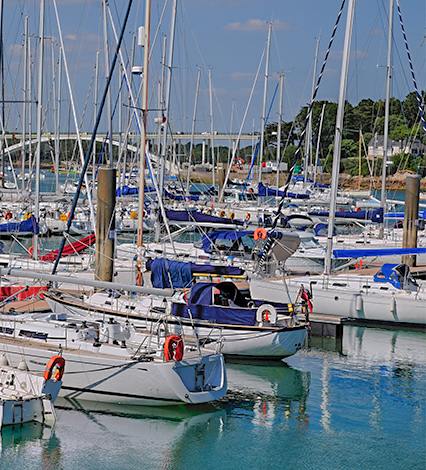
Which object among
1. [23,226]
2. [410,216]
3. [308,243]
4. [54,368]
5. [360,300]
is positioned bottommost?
[54,368]

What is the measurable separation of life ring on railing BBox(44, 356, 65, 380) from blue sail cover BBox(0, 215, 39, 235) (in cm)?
1526

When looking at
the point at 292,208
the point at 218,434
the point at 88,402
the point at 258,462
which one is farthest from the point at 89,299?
the point at 292,208

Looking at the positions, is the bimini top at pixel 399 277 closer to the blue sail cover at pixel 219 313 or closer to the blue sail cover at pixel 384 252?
the blue sail cover at pixel 384 252

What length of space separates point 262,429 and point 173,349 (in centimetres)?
271

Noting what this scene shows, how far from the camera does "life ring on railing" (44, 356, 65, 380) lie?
52.6ft

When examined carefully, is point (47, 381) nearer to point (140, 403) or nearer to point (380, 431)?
point (140, 403)

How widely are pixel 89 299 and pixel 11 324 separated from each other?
397 centimetres

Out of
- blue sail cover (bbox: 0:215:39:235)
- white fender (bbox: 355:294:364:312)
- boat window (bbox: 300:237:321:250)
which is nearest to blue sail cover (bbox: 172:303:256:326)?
white fender (bbox: 355:294:364:312)

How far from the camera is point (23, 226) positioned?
1435 inches

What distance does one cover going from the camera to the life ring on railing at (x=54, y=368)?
16.0 metres

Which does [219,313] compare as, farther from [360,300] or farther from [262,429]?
[360,300]

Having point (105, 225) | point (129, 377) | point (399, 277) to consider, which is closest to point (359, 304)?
point (399, 277)

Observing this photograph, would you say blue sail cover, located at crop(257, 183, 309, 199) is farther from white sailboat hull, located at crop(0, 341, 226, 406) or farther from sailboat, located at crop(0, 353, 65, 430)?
sailboat, located at crop(0, 353, 65, 430)

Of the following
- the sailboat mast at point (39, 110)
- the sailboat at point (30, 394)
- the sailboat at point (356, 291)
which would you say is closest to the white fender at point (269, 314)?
the sailboat at point (356, 291)
